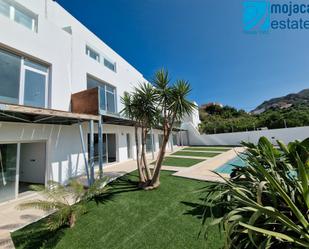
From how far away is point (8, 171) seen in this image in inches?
283

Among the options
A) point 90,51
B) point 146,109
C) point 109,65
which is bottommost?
point 146,109

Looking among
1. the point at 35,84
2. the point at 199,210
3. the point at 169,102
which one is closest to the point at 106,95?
the point at 35,84

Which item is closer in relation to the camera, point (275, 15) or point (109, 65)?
point (275, 15)

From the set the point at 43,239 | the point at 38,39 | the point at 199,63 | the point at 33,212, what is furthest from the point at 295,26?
the point at 33,212

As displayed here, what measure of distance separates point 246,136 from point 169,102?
86.8ft

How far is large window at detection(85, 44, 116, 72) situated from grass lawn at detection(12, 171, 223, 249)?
35.1 ft

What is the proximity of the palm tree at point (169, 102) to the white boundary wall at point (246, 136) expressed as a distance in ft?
59.3

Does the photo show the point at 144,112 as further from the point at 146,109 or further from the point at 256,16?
the point at 256,16

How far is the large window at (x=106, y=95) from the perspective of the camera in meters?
12.3

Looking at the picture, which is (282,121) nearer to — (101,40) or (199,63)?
(199,63)

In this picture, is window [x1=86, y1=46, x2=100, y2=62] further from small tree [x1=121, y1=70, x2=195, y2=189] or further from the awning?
small tree [x1=121, y1=70, x2=195, y2=189]

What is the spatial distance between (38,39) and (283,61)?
18099 millimetres

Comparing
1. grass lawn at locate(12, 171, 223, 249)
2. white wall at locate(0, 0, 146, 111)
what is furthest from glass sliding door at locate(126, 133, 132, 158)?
grass lawn at locate(12, 171, 223, 249)

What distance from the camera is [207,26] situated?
12.1 metres
